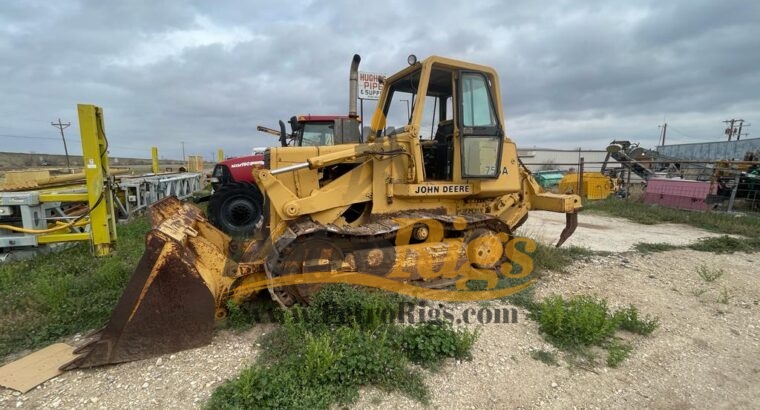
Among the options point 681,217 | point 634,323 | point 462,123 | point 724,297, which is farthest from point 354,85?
point 681,217

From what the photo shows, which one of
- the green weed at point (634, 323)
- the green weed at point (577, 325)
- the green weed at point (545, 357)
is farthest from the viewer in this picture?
the green weed at point (634, 323)

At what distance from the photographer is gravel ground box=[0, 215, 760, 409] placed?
2654 mm

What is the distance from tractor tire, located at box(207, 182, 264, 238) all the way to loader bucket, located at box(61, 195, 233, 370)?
4871mm

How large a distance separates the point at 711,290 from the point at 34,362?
24.6ft

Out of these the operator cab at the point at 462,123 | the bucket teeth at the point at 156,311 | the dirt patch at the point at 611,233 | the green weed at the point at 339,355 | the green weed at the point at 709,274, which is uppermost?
the operator cab at the point at 462,123

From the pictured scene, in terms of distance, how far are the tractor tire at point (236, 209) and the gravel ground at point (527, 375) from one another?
4.88 m

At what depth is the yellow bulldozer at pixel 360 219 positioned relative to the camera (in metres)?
3.05

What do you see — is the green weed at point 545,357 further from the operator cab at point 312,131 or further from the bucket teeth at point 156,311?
the operator cab at point 312,131

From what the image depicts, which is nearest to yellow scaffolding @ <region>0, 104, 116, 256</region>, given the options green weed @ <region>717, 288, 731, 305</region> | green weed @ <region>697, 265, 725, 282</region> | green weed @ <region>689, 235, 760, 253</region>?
green weed @ <region>717, 288, 731, 305</region>

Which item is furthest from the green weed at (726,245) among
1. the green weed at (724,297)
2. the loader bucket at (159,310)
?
the loader bucket at (159,310)

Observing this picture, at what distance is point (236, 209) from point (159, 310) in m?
5.26

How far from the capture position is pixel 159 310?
3012 mm

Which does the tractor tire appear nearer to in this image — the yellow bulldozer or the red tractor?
the red tractor

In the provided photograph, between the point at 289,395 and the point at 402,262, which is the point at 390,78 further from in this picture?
the point at 289,395
